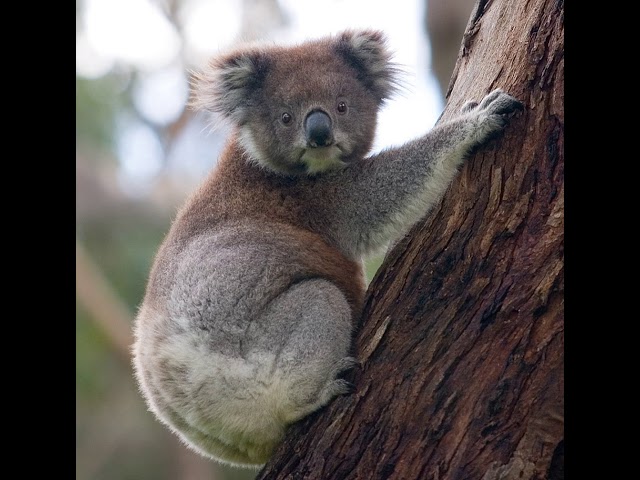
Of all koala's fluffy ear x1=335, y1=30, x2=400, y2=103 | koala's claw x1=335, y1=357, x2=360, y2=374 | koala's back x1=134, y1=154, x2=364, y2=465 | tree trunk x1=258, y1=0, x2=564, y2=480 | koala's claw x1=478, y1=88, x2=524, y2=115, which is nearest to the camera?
tree trunk x1=258, y1=0, x2=564, y2=480

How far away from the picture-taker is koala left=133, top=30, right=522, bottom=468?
133 inches

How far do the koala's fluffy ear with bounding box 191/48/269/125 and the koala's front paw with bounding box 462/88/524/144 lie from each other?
1611 mm

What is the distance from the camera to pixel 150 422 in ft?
37.0

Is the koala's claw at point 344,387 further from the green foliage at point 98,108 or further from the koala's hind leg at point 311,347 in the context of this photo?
the green foliage at point 98,108

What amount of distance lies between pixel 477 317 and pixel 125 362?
367 inches

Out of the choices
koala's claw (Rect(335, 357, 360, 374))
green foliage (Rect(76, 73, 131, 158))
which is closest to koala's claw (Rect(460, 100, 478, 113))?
koala's claw (Rect(335, 357, 360, 374))

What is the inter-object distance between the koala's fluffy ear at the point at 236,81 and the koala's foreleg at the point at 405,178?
2.73 feet

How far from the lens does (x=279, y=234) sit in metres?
3.81

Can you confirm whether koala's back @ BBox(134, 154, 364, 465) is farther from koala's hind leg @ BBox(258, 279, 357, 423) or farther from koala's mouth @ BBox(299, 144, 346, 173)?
koala's mouth @ BBox(299, 144, 346, 173)

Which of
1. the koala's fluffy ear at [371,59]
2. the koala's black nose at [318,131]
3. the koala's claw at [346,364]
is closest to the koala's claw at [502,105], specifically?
the koala's black nose at [318,131]
